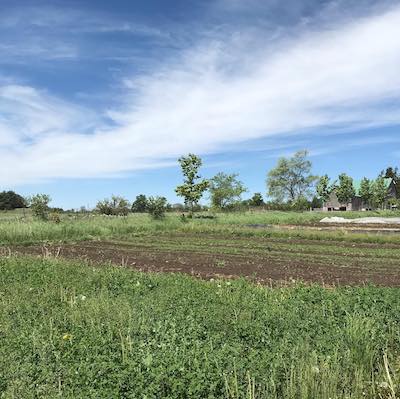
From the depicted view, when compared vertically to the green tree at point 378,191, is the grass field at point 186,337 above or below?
below

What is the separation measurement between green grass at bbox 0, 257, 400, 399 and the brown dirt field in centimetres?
387

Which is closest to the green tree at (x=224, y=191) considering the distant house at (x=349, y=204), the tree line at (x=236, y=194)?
the tree line at (x=236, y=194)

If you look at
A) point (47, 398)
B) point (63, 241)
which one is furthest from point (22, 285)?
point (63, 241)

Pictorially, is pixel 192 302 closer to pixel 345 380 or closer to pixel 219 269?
pixel 345 380

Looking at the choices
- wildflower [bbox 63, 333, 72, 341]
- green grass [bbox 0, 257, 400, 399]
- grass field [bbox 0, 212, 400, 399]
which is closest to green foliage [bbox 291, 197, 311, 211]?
grass field [bbox 0, 212, 400, 399]

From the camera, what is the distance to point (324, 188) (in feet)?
296

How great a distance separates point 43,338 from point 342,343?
385 cm

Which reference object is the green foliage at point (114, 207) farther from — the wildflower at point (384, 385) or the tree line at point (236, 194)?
the wildflower at point (384, 385)

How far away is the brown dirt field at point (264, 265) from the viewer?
13.2 meters

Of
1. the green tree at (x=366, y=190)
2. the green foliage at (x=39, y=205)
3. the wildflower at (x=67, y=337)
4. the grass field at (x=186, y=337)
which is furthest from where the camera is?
the green tree at (x=366, y=190)

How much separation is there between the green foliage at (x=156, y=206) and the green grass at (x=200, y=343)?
101 feet

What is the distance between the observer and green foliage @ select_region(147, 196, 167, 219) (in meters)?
39.9

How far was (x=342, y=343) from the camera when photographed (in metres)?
5.07

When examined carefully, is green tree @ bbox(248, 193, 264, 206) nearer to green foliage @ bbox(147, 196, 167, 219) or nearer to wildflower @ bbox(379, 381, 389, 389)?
green foliage @ bbox(147, 196, 167, 219)
